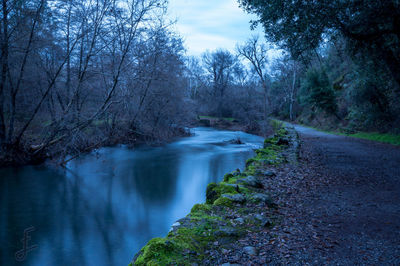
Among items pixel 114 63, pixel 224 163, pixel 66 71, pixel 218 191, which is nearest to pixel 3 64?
pixel 66 71

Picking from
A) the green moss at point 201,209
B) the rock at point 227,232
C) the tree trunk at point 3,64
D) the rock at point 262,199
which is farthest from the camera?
the tree trunk at point 3,64

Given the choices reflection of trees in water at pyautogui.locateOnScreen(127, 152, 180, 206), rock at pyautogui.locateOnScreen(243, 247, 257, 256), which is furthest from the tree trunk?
rock at pyautogui.locateOnScreen(243, 247, 257, 256)

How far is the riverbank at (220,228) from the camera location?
9.78 ft

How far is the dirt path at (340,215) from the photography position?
314 centimetres

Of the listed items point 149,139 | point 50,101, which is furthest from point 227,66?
point 50,101

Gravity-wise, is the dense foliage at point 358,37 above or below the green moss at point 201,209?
above

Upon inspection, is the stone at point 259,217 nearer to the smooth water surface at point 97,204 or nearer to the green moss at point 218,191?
the green moss at point 218,191

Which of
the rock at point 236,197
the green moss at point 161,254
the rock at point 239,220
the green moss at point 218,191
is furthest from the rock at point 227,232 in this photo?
the green moss at point 218,191

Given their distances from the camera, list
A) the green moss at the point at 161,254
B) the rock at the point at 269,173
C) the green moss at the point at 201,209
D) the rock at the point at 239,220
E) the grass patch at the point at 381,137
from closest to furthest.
→ the green moss at the point at 161,254, the rock at the point at 239,220, the green moss at the point at 201,209, the rock at the point at 269,173, the grass patch at the point at 381,137

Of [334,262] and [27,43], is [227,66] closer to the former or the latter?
[27,43]

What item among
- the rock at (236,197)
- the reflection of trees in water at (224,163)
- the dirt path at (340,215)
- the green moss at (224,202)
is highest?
the rock at (236,197)

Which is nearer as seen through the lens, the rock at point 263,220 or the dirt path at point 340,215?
the dirt path at point 340,215

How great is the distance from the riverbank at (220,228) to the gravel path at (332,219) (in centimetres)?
11

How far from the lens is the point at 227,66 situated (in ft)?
159
